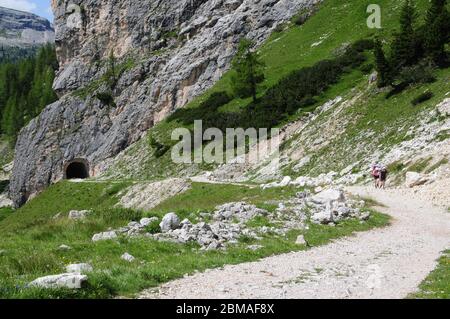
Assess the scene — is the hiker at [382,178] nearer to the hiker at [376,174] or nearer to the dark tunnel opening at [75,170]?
the hiker at [376,174]

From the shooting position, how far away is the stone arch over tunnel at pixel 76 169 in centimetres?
10789

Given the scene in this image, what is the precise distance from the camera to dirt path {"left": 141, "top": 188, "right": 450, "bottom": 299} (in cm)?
988

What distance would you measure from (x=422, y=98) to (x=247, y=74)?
3558 cm

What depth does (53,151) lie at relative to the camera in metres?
112

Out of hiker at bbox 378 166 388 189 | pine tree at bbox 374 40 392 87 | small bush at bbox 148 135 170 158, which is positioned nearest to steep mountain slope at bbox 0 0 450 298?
hiker at bbox 378 166 388 189

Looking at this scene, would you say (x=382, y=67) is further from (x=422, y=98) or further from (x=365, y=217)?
(x=365, y=217)

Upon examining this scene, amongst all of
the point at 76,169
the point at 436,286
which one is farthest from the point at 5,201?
the point at 436,286

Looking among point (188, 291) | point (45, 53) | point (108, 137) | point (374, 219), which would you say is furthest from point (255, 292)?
point (45, 53)

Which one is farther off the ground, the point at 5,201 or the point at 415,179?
the point at 415,179

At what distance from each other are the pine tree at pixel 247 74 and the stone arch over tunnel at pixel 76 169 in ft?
167

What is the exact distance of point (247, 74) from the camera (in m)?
71.8

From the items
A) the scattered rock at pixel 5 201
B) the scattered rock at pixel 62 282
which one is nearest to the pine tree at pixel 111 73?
the scattered rock at pixel 5 201

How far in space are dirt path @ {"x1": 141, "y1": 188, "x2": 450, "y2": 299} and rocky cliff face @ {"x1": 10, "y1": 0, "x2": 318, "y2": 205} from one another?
8175 cm

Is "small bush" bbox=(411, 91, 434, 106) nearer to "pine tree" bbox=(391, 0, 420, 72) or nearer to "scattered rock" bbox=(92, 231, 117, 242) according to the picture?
"pine tree" bbox=(391, 0, 420, 72)
